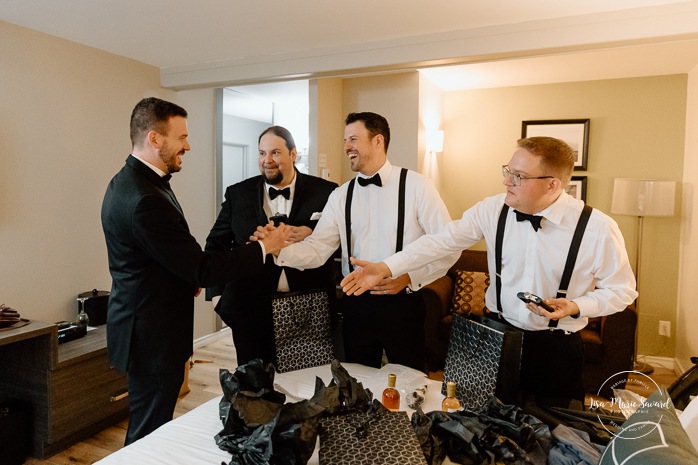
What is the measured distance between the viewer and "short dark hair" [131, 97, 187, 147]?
7.25ft

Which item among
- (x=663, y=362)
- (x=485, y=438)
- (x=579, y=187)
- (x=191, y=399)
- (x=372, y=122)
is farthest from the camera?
(x=579, y=187)

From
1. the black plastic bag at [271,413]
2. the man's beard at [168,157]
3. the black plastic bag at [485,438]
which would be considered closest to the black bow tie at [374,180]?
the man's beard at [168,157]

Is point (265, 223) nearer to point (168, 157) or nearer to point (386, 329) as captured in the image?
point (168, 157)

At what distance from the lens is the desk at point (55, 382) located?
2.69 m

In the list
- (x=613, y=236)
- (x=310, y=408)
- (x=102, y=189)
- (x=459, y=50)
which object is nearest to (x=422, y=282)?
(x=613, y=236)

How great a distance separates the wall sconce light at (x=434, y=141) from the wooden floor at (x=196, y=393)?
7.19ft

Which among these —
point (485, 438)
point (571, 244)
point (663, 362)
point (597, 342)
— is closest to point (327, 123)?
point (597, 342)

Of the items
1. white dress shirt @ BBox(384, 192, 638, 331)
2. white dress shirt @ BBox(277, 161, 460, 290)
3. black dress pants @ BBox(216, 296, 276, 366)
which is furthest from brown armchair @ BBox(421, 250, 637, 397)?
white dress shirt @ BBox(384, 192, 638, 331)

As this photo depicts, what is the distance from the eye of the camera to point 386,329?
7.49 ft

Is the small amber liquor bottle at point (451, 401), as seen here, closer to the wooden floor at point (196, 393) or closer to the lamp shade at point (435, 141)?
the wooden floor at point (196, 393)

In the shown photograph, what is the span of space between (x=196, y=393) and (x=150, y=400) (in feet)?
5.12

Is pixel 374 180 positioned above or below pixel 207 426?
above

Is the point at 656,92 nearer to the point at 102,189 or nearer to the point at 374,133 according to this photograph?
the point at 374,133

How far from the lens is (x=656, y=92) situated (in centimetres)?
453
